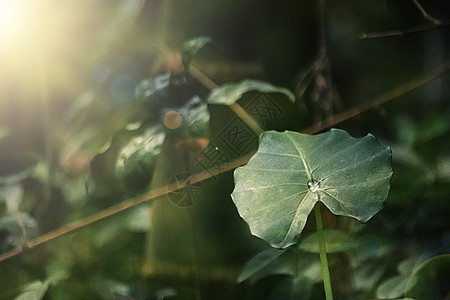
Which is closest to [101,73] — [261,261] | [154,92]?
[154,92]

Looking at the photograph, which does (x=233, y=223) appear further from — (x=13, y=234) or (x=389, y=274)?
(x=13, y=234)

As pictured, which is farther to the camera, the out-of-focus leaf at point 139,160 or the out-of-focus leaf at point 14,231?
the out-of-focus leaf at point 14,231

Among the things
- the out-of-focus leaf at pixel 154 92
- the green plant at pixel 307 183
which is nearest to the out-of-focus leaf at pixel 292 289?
the green plant at pixel 307 183

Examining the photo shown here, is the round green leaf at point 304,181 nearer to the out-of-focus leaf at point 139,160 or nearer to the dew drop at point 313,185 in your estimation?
the dew drop at point 313,185

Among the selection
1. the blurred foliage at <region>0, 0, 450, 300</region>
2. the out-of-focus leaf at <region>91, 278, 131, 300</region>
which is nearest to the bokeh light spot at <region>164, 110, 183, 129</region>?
the blurred foliage at <region>0, 0, 450, 300</region>

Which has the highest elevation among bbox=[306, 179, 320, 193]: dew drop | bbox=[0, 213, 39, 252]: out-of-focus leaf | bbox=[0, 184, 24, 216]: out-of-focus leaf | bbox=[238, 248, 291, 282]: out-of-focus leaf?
bbox=[306, 179, 320, 193]: dew drop

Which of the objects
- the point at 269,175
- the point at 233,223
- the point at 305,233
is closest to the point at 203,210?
the point at 233,223

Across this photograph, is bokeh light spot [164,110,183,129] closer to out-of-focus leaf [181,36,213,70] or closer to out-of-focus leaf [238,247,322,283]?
out-of-focus leaf [181,36,213,70]

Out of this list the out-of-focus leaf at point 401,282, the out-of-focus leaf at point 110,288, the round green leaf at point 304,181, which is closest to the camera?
the round green leaf at point 304,181
